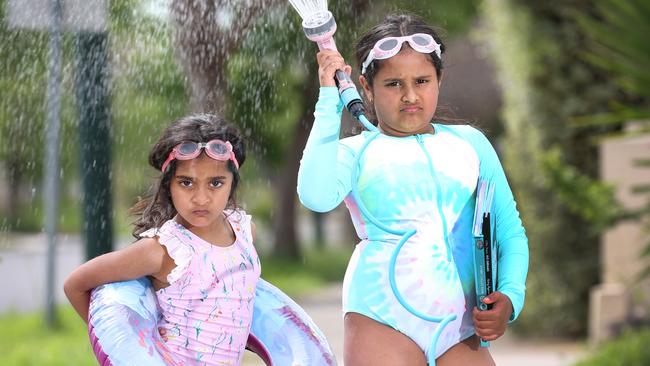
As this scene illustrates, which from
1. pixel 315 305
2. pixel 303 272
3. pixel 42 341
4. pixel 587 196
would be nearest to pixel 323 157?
pixel 587 196

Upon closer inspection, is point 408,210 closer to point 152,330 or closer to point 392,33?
point 392,33

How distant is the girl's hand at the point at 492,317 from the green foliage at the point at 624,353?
14.2 feet

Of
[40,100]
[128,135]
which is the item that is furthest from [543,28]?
[128,135]

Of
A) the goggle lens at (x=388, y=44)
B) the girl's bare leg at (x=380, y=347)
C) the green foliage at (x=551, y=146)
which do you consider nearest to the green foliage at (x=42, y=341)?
the green foliage at (x=551, y=146)

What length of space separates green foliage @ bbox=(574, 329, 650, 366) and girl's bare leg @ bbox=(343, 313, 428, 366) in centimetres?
440

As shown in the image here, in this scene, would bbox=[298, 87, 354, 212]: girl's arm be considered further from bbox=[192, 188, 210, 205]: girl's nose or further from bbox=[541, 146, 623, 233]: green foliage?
bbox=[541, 146, 623, 233]: green foliage

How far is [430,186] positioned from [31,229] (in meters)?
32.1

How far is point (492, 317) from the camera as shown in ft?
9.78

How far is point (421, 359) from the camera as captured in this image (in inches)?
118

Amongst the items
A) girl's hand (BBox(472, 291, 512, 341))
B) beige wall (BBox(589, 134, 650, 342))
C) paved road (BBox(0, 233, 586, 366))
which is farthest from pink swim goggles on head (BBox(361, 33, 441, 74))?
beige wall (BBox(589, 134, 650, 342))

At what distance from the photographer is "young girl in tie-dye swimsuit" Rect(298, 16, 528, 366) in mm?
2971

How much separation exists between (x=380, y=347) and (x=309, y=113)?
8102 millimetres

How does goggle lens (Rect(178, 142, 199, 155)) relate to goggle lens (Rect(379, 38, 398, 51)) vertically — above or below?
below

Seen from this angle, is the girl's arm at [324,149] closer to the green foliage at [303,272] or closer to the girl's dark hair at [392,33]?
the girl's dark hair at [392,33]
